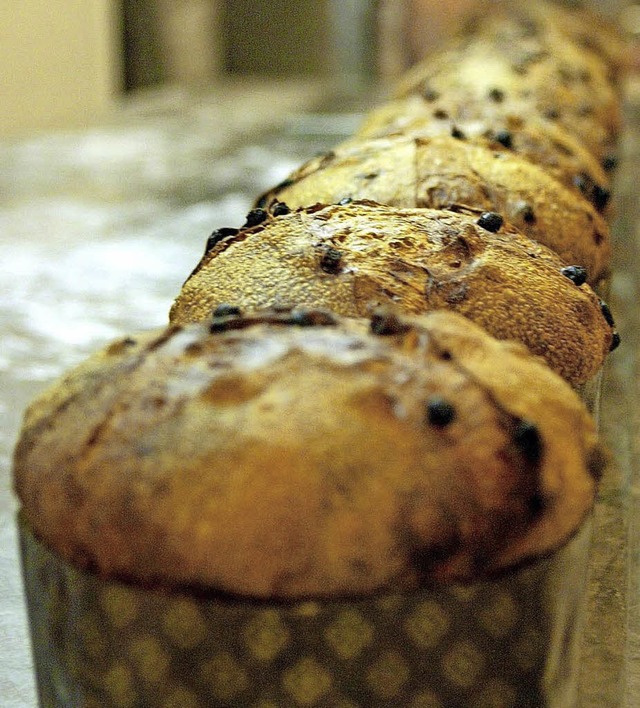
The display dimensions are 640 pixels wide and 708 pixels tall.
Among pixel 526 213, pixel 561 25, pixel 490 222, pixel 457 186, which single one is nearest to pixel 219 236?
pixel 490 222

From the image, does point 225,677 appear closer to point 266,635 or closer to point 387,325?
point 266,635

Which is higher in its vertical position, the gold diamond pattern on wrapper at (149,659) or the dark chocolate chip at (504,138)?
the dark chocolate chip at (504,138)

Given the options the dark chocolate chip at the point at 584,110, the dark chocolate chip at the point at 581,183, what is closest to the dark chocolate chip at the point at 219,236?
the dark chocolate chip at the point at 581,183

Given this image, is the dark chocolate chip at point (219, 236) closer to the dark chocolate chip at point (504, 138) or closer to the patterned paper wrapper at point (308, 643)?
the patterned paper wrapper at point (308, 643)

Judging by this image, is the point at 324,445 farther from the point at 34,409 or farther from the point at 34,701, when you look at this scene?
the point at 34,701

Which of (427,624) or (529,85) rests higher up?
(529,85)

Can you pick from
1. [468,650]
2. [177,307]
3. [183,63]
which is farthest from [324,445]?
[183,63]

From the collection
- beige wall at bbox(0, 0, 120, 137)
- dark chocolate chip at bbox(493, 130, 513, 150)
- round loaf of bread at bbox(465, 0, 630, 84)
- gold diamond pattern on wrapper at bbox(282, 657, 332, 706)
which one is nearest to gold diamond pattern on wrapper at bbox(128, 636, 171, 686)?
gold diamond pattern on wrapper at bbox(282, 657, 332, 706)

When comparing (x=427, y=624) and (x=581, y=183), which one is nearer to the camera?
(x=427, y=624)

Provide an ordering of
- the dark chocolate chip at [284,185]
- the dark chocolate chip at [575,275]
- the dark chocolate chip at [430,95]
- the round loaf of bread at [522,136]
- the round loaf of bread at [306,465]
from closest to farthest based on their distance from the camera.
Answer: the round loaf of bread at [306,465]
the dark chocolate chip at [575,275]
the dark chocolate chip at [284,185]
the round loaf of bread at [522,136]
the dark chocolate chip at [430,95]
